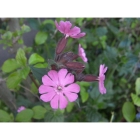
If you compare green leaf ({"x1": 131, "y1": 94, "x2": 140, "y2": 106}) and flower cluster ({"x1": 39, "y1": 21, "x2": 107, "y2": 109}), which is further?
green leaf ({"x1": 131, "y1": 94, "x2": 140, "y2": 106})

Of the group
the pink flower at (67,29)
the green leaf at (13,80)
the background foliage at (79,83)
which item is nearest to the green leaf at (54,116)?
the background foliage at (79,83)

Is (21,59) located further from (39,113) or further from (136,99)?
(136,99)

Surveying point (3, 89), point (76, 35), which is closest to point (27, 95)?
point (3, 89)

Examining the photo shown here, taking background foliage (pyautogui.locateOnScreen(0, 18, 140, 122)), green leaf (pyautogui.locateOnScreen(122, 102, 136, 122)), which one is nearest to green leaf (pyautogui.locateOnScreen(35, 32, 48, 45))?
background foliage (pyautogui.locateOnScreen(0, 18, 140, 122))

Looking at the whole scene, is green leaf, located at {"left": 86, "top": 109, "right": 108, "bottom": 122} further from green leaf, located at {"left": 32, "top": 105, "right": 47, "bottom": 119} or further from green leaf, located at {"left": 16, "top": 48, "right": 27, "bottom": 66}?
green leaf, located at {"left": 16, "top": 48, "right": 27, "bottom": 66}

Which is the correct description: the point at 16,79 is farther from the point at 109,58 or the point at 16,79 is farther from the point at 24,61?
the point at 109,58

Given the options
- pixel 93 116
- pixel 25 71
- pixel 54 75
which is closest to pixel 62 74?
pixel 54 75

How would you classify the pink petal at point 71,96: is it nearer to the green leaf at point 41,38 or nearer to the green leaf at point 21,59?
the green leaf at point 21,59
